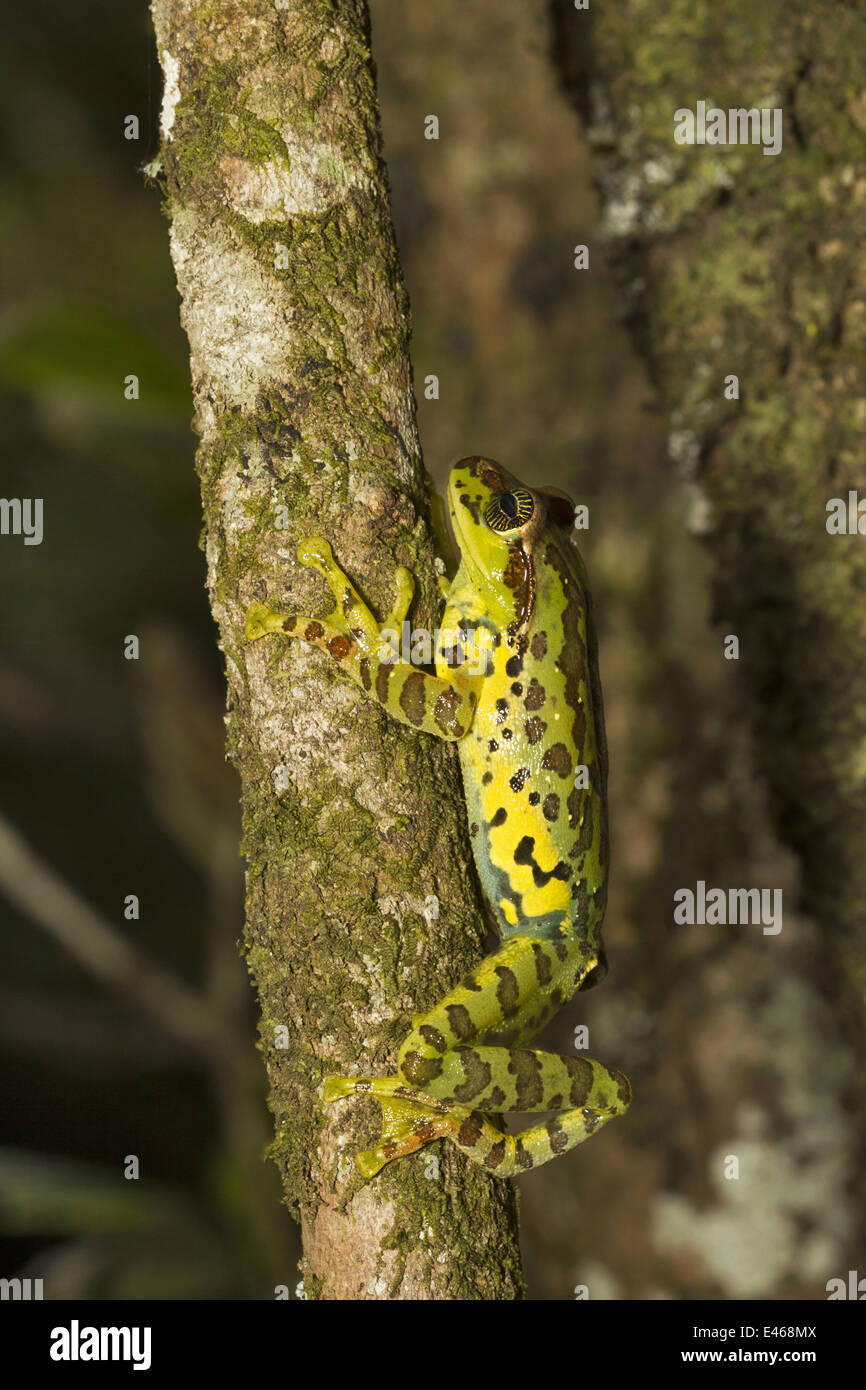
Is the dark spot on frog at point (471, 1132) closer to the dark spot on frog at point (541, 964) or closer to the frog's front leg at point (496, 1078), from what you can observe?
the frog's front leg at point (496, 1078)

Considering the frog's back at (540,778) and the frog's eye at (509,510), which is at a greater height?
the frog's eye at (509,510)

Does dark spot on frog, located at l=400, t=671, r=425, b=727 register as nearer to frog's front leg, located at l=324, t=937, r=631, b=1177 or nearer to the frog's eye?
frog's front leg, located at l=324, t=937, r=631, b=1177

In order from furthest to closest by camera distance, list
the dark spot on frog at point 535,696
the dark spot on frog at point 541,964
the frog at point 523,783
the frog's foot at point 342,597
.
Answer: the dark spot on frog at point 535,696
the dark spot on frog at point 541,964
the frog at point 523,783
the frog's foot at point 342,597

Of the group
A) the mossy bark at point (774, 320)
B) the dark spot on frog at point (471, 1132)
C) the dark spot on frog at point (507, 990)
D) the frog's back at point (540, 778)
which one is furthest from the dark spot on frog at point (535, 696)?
the mossy bark at point (774, 320)


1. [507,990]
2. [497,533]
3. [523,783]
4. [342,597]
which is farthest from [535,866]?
[342,597]

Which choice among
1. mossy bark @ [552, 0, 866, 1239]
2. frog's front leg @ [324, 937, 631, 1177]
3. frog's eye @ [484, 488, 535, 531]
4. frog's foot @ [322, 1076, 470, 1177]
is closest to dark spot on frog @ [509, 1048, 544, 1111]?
frog's front leg @ [324, 937, 631, 1177]

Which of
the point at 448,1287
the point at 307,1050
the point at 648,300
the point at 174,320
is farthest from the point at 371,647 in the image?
the point at 174,320

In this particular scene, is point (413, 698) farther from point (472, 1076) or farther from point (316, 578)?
point (472, 1076)
